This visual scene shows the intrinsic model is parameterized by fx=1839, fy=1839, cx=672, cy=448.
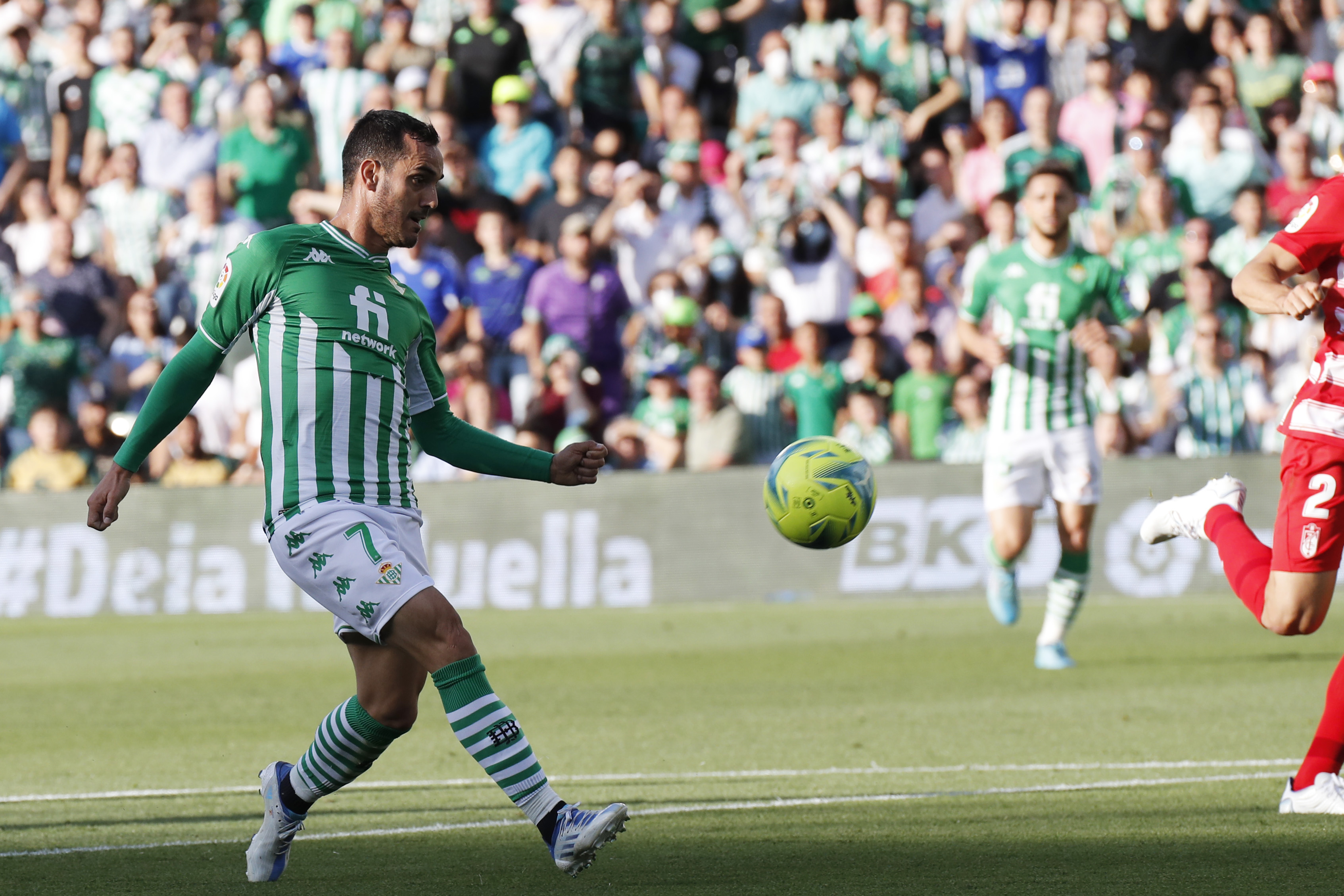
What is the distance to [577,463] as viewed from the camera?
576 cm

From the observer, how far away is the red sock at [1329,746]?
20.1 feet

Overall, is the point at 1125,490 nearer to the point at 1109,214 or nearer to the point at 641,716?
the point at 1109,214

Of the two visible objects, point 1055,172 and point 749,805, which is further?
point 1055,172

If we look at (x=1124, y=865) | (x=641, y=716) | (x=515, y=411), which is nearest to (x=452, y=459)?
(x=1124, y=865)

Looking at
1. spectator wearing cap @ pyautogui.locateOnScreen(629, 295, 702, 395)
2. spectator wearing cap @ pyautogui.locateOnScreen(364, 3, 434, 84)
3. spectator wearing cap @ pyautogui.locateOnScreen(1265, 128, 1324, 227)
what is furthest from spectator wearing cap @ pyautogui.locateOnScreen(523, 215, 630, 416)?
spectator wearing cap @ pyautogui.locateOnScreen(1265, 128, 1324, 227)

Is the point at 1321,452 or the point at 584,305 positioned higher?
A: the point at 584,305

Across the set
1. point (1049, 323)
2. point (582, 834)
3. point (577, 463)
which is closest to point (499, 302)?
point (1049, 323)

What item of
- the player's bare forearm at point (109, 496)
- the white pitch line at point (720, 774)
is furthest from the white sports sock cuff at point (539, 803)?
the white pitch line at point (720, 774)

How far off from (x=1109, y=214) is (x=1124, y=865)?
12135 mm

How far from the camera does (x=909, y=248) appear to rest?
16.7 m

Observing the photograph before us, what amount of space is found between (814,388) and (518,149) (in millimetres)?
4280

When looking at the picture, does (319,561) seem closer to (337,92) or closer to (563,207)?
(563,207)

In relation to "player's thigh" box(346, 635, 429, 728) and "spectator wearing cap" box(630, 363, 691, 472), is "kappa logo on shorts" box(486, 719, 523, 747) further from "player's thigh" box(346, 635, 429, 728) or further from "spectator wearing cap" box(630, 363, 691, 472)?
"spectator wearing cap" box(630, 363, 691, 472)

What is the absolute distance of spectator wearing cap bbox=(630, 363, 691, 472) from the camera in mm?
15852
